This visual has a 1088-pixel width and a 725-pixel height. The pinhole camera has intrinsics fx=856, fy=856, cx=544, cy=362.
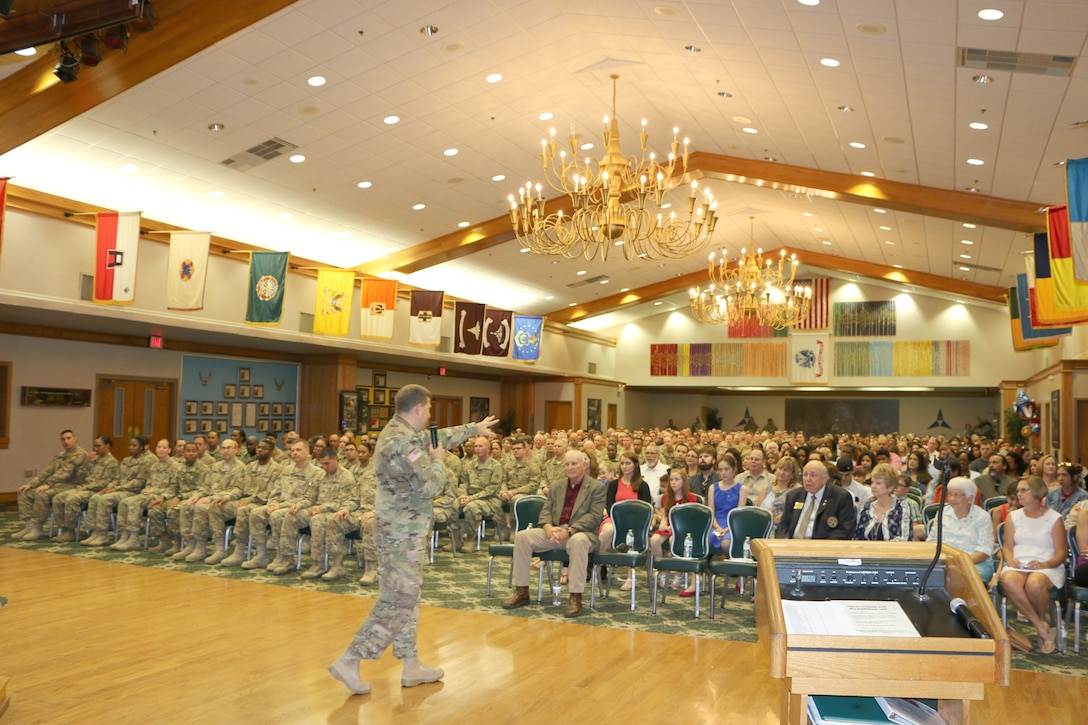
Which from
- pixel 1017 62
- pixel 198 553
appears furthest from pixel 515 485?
pixel 1017 62

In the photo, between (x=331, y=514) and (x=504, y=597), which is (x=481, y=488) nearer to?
(x=331, y=514)

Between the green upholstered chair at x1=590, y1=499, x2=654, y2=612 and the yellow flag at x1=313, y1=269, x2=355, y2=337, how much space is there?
27.0 ft

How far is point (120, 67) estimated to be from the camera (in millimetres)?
8617

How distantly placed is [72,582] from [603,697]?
5.37 m


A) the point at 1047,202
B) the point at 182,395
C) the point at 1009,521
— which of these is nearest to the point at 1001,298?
the point at 1047,202

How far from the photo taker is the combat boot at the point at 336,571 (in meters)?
8.11

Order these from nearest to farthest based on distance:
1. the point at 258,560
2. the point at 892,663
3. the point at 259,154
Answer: the point at 892,663, the point at 258,560, the point at 259,154

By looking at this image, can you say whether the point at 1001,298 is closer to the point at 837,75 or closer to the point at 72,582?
the point at 837,75

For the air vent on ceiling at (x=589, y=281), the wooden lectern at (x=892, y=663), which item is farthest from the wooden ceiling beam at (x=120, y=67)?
the air vent on ceiling at (x=589, y=281)

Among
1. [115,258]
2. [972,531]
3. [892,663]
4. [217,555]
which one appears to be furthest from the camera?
[115,258]

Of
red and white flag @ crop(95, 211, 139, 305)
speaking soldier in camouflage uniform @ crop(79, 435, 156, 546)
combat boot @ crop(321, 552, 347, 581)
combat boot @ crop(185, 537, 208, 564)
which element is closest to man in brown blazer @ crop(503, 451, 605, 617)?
combat boot @ crop(321, 552, 347, 581)

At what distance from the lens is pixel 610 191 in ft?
29.3

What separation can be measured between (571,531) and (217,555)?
4.13 metres

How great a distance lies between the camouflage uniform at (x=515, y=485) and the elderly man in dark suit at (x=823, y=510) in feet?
14.7
